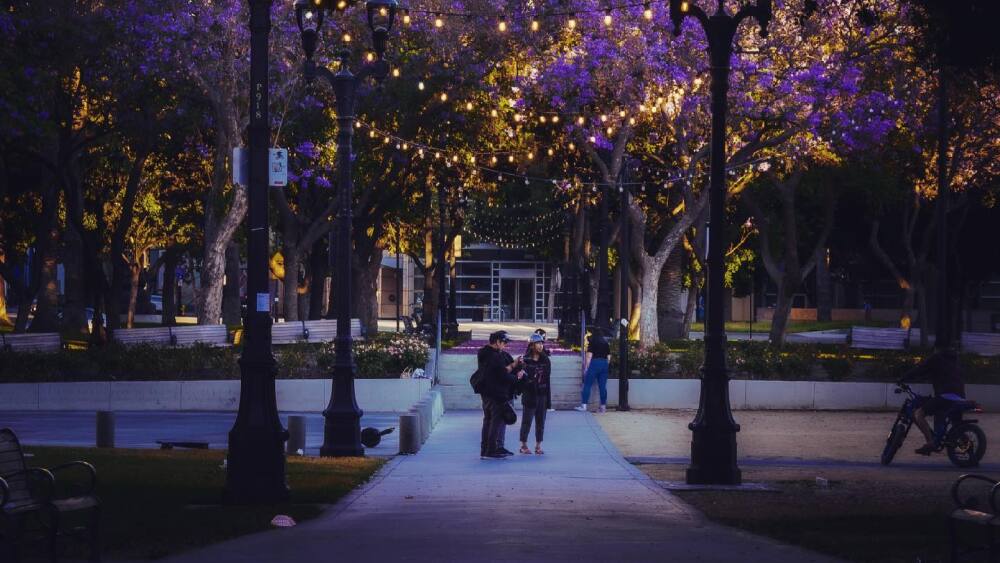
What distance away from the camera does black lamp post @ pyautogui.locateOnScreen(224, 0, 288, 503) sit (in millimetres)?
13688

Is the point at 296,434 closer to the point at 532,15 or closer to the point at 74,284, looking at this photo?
the point at 532,15

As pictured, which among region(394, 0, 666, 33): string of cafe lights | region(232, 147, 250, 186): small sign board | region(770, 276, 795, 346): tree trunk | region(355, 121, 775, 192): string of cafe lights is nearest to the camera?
region(232, 147, 250, 186): small sign board

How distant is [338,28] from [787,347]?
13.7 meters

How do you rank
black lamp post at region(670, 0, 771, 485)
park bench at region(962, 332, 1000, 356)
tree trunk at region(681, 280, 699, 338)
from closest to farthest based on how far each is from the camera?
black lamp post at region(670, 0, 771, 485), park bench at region(962, 332, 1000, 356), tree trunk at region(681, 280, 699, 338)

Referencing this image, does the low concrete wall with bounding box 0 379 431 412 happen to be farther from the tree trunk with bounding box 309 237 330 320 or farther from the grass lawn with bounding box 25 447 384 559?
the tree trunk with bounding box 309 237 330 320

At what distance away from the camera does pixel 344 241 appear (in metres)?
21.4

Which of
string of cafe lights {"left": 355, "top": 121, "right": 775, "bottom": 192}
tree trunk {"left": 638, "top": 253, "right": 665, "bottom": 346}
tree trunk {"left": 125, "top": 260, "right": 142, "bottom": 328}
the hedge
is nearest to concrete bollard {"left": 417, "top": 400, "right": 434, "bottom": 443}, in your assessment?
the hedge

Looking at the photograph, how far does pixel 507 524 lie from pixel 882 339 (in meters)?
31.5

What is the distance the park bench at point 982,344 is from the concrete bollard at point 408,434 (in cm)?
2153

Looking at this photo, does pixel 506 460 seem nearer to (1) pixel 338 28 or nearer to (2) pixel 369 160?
(1) pixel 338 28

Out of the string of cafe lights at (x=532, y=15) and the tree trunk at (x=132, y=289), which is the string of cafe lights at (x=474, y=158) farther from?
the tree trunk at (x=132, y=289)

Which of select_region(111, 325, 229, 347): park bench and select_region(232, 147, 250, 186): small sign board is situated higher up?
select_region(232, 147, 250, 186): small sign board

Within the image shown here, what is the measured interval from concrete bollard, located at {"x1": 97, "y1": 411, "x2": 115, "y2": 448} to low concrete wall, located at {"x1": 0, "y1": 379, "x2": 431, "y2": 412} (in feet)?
30.3

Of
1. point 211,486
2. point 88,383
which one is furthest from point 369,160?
point 211,486
